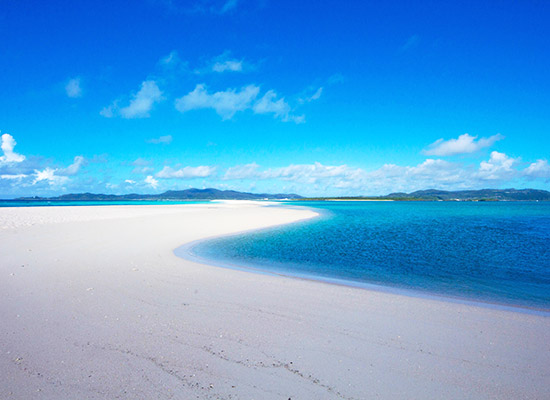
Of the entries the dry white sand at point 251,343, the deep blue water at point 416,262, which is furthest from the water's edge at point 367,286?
the dry white sand at point 251,343

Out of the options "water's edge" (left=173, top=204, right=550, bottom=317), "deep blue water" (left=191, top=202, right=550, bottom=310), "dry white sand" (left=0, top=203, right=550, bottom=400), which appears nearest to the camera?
"dry white sand" (left=0, top=203, right=550, bottom=400)

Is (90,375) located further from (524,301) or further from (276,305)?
(524,301)

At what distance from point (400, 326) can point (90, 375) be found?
216 inches

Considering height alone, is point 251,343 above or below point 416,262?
above

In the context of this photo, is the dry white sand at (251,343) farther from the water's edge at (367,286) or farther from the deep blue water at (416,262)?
the deep blue water at (416,262)

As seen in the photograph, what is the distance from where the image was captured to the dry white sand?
12.9ft

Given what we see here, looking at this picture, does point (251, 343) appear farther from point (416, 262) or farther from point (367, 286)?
→ point (416, 262)

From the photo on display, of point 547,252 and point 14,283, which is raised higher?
point 14,283

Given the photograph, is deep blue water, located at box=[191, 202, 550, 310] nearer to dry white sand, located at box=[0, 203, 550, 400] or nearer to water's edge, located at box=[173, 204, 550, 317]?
water's edge, located at box=[173, 204, 550, 317]

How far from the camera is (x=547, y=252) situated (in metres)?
16.8

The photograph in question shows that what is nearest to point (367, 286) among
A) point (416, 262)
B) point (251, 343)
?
point (416, 262)

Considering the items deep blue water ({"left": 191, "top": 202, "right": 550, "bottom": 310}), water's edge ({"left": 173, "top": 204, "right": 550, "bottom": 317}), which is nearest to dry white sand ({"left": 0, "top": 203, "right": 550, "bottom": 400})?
water's edge ({"left": 173, "top": 204, "right": 550, "bottom": 317})

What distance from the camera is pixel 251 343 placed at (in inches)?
201

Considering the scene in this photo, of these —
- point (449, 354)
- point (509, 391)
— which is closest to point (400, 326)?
point (449, 354)
